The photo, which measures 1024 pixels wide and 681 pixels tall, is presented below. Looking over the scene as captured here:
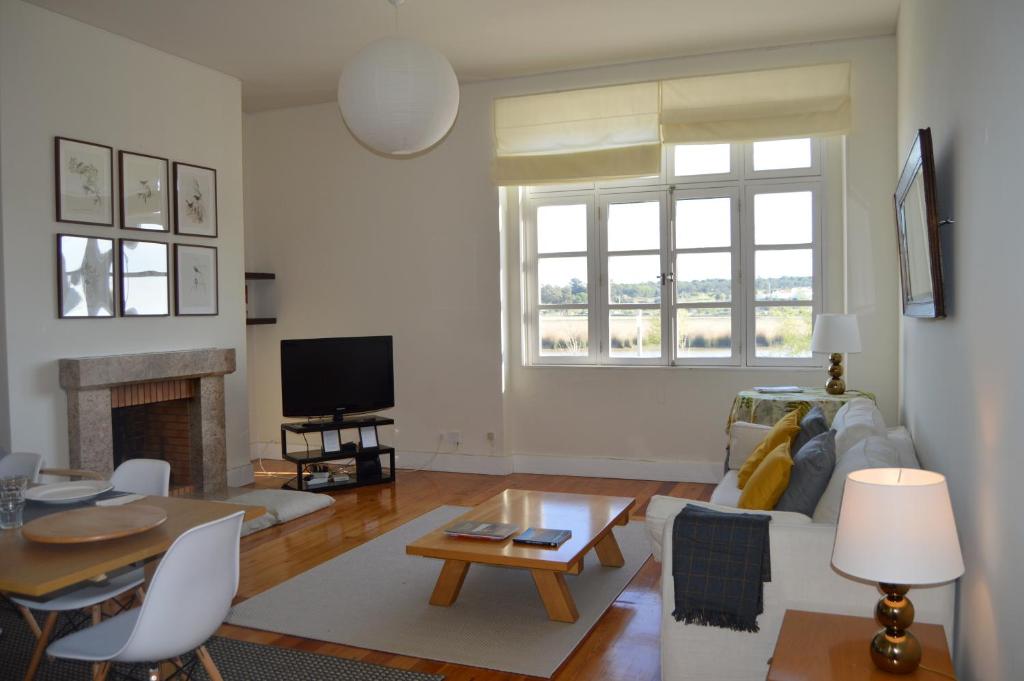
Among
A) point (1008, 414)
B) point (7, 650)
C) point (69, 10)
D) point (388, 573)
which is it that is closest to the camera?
point (1008, 414)

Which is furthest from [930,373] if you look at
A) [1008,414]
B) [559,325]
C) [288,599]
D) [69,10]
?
[69,10]

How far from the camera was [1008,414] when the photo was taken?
192cm

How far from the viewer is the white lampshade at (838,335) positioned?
4.96m

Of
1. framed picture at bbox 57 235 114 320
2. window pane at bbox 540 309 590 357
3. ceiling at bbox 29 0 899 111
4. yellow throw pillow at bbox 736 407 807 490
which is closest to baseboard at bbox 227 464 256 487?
framed picture at bbox 57 235 114 320

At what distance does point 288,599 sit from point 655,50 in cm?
444

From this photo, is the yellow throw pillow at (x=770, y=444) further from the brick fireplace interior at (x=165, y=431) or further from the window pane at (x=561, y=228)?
the brick fireplace interior at (x=165, y=431)

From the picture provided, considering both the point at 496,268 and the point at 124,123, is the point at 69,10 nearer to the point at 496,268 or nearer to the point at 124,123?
the point at 124,123

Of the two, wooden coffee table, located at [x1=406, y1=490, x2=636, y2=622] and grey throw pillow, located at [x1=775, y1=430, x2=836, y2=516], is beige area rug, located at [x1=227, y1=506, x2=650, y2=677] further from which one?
grey throw pillow, located at [x1=775, y1=430, x2=836, y2=516]

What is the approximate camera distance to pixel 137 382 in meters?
5.33

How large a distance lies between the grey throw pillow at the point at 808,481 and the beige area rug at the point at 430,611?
1.04m

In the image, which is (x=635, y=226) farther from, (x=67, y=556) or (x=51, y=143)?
(x=67, y=556)

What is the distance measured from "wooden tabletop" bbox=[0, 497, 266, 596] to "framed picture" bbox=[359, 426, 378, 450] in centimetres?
360

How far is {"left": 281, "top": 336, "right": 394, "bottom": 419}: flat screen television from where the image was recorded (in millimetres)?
6086

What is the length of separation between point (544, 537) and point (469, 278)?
3.44 meters
